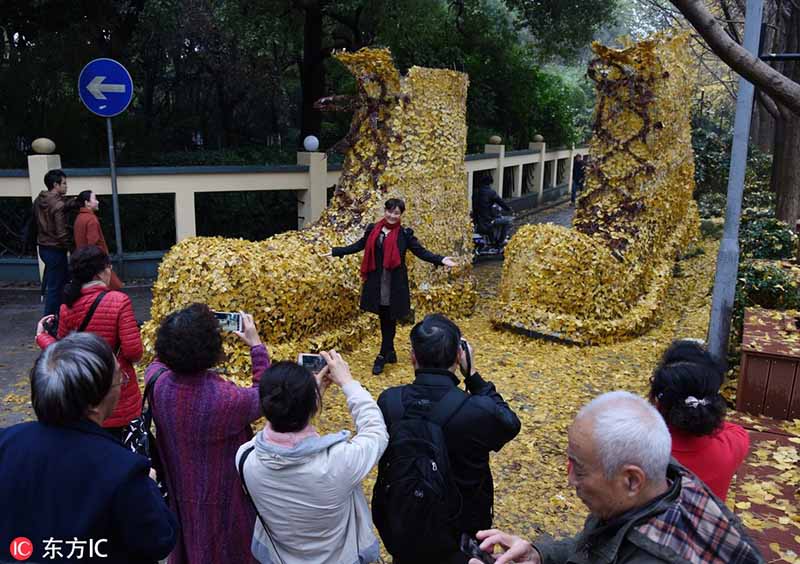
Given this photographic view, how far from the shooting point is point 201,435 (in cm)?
279

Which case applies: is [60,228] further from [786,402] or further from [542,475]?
[786,402]

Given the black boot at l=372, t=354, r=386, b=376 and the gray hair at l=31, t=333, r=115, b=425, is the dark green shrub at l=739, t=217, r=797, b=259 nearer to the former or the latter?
the black boot at l=372, t=354, r=386, b=376

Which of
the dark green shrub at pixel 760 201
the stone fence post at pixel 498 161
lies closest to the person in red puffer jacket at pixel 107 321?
the dark green shrub at pixel 760 201

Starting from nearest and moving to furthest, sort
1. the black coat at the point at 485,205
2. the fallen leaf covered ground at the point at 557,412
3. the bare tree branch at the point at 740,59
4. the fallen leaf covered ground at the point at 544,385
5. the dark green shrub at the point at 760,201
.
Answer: the bare tree branch at the point at 740,59 < the fallen leaf covered ground at the point at 557,412 < the fallen leaf covered ground at the point at 544,385 < the black coat at the point at 485,205 < the dark green shrub at the point at 760,201

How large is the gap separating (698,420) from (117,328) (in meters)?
3.05

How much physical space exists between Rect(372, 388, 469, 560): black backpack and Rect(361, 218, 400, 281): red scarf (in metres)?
3.82

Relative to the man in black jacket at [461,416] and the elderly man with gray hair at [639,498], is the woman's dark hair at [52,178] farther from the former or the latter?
the elderly man with gray hair at [639,498]

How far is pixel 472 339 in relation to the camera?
8.05 meters

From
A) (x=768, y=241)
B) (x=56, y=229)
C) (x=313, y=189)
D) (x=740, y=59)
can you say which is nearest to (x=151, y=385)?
(x=740, y=59)

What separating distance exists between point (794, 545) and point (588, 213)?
5.67 m

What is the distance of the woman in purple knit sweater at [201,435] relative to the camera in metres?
2.77

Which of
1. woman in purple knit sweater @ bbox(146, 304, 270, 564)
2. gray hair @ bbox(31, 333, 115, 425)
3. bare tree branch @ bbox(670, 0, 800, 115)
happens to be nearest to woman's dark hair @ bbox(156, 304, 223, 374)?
woman in purple knit sweater @ bbox(146, 304, 270, 564)

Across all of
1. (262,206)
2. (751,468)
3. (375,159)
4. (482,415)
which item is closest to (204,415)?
(482,415)

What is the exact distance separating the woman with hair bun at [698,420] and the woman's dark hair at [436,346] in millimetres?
823
